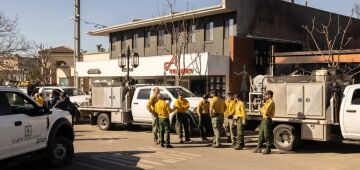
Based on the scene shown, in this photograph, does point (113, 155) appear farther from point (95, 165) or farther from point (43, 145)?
point (43, 145)

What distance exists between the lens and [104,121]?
2014cm

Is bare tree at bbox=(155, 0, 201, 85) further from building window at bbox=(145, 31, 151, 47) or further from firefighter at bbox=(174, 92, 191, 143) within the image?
firefighter at bbox=(174, 92, 191, 143)

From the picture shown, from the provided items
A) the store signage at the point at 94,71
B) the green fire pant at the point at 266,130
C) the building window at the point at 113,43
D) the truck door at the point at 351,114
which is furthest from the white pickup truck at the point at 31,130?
the building window at the point at 113,43

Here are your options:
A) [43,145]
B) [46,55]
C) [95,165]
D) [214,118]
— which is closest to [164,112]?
[214,118]

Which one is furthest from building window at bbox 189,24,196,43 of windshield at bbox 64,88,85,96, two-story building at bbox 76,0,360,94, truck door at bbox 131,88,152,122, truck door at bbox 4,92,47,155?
truck door at bbox 4,92,47,155

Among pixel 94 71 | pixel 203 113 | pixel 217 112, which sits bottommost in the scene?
pixel 203 113

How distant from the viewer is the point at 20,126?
30.5 feet

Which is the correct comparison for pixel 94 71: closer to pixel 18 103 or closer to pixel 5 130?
pixel 18 103

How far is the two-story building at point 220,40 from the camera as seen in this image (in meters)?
28.8

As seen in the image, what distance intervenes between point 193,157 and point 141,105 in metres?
6.57

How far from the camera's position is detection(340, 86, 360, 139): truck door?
12.3 meters

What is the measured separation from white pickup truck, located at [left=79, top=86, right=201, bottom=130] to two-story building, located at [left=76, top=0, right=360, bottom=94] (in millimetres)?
8885

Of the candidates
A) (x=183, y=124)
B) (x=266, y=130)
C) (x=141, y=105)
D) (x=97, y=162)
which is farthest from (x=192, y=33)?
(x=97, y=162)

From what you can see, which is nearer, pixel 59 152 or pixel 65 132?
pixel 59 152
